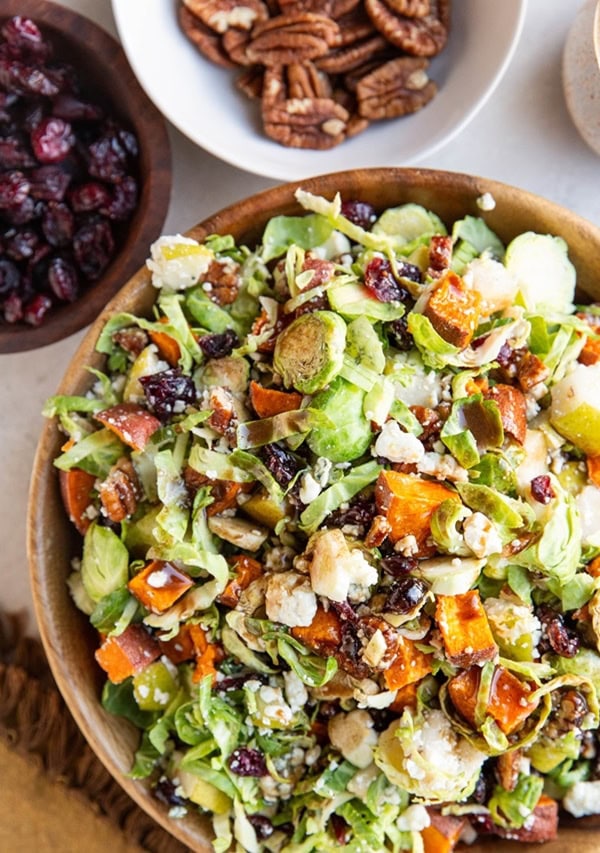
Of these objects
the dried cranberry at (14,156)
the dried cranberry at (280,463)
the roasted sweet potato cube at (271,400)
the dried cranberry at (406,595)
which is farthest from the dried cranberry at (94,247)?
the dried cranberry at (406,595)

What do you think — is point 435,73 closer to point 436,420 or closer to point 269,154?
point 269,154

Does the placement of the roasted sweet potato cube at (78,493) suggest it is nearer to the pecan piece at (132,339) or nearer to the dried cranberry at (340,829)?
the pecan piece at (132,339)

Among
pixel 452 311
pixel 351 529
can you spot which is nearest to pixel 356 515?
pixel 351 529

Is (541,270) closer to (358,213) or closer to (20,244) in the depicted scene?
(358,213)

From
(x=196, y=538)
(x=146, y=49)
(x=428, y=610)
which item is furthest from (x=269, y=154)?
(x=428, y=610)

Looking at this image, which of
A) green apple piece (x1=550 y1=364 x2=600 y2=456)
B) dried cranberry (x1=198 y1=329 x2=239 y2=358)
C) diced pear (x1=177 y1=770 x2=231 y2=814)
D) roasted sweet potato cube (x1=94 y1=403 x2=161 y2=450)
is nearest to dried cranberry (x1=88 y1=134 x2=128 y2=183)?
dried cranberry (x1=198 y1=329 x2=239 y2=358)

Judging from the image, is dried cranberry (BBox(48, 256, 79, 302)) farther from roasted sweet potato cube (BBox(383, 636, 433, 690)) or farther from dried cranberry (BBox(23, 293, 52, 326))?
roasted sweet potato cube (BBox(383, 636, 433, 690))
